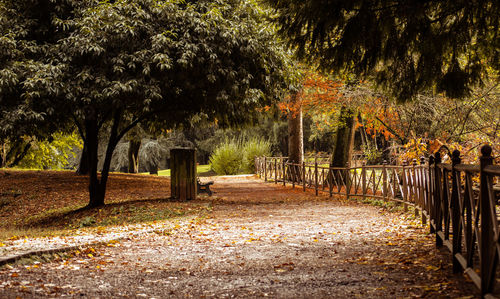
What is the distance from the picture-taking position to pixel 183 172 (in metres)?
14.6

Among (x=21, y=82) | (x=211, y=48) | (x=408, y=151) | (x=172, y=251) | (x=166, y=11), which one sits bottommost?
(x=172, y=251)

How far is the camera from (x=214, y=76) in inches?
484

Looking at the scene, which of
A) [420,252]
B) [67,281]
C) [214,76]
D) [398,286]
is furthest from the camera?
[214,76]

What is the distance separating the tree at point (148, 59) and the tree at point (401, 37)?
580 centimetres

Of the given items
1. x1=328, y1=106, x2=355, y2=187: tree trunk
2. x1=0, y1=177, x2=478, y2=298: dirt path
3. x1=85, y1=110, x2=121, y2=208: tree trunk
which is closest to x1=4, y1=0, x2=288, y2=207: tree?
x1=85, y1=110, x2=121, y2=208: tree trunk

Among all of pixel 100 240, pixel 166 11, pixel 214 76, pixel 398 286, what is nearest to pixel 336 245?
pixel 398 286

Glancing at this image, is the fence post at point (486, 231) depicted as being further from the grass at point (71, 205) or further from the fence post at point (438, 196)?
the grass at point (71, 205)

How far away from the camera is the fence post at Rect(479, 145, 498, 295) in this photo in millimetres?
3264

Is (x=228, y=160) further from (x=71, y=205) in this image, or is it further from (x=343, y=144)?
(x=71, y=205)

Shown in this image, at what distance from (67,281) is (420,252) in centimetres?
445

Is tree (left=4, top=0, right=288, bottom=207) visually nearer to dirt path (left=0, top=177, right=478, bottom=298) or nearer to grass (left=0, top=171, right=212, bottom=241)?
grass (left=0, top=171, right=212, bottom=241)

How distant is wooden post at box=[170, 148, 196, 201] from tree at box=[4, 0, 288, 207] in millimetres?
1523

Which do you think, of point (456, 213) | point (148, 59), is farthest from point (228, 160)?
point (456, 213)

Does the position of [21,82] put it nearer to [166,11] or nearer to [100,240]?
[166,11]
